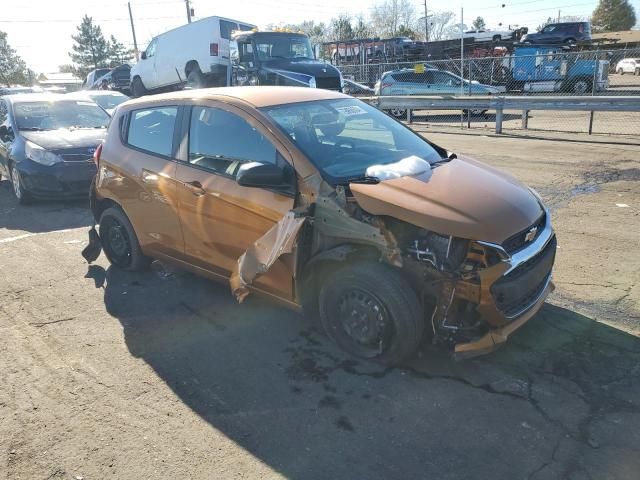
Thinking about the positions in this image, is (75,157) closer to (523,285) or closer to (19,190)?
(19,190)

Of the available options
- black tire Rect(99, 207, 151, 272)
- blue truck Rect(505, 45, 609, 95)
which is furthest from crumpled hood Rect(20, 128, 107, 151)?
blue truck Rect(505, 45, 609, 95)

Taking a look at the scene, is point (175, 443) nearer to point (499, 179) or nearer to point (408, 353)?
point (408, 353)

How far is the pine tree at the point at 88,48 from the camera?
253 ft

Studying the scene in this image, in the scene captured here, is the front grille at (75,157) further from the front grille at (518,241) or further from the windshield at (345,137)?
the front grille at (518,241)

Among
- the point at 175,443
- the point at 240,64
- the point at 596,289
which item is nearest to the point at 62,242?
the point at 175,443

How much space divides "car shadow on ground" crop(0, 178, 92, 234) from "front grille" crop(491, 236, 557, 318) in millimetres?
5890

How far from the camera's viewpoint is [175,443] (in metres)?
2.93

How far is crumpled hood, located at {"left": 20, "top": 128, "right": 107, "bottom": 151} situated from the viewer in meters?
8.20

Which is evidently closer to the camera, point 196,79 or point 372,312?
point 372,312

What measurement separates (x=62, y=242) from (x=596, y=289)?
5.82 metres

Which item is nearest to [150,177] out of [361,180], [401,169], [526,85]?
[361,180]

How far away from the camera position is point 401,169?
12.3 feet

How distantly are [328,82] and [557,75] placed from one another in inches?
473

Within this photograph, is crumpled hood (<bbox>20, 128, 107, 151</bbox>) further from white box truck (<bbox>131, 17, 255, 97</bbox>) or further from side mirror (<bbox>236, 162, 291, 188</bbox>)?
white box truck (<bbox>131, 17, 255, 97</bbox>)
